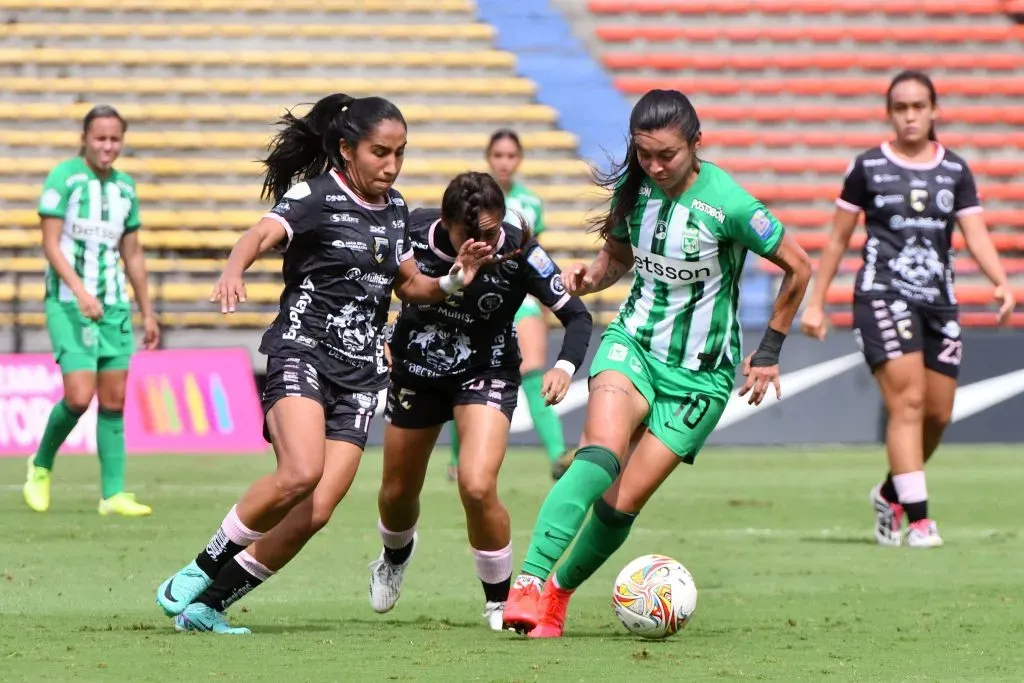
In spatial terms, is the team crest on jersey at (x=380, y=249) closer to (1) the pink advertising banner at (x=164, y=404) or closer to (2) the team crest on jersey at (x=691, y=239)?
(2) the team crest on jersey at (x=691, y=239)

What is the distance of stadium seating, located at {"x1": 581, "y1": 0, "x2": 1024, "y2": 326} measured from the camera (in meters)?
20.7

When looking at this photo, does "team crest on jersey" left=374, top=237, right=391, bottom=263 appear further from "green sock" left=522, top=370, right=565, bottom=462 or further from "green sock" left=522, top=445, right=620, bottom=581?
"green sock" left=522, top=370, right=565, bottom=462

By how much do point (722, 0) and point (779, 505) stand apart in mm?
12235

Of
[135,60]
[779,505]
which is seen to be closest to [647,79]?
[135,60]

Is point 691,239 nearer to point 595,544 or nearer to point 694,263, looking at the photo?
point 694,263

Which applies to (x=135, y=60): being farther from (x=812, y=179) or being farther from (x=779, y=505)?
(x=779, y=505)

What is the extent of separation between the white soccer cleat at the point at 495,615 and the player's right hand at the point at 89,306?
4026mm

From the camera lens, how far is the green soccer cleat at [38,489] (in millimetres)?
10453

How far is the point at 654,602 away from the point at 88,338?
529 cm

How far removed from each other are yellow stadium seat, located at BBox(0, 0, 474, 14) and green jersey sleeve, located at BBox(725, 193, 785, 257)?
16.1 meters

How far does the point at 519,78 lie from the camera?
21297 millimetres

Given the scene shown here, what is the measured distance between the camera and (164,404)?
50.5 feet

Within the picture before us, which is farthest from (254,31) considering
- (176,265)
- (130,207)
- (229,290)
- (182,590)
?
(229,290)

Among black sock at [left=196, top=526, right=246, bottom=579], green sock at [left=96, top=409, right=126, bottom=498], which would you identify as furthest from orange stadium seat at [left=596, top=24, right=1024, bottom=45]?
black sock at [left=196, top=526, right=246, bottom=579]
